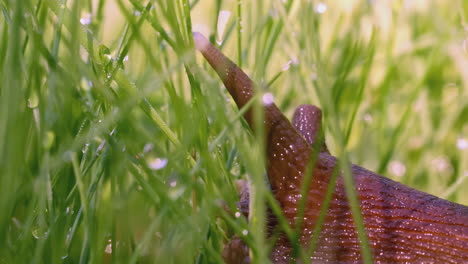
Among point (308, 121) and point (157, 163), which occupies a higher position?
point (308, 121)

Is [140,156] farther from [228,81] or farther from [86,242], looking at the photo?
[228,81]

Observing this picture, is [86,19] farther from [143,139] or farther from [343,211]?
[343,211]

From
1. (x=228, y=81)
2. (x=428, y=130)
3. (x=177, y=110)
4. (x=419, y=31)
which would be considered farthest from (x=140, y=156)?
(x=419, y=31)

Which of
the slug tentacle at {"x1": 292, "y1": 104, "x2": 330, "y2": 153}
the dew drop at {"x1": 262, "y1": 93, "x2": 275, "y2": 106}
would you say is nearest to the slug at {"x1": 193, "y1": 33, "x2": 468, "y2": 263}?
the dew drop at {"x1": 262, "y1": 93, "x2": 275, "y2": 106}

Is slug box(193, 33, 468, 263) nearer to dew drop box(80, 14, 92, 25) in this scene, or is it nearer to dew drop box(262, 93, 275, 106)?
dew drop box(262, 93, 275, 106)

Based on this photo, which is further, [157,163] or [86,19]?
[86,19]

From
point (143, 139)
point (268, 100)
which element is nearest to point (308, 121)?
point (268, 100)
